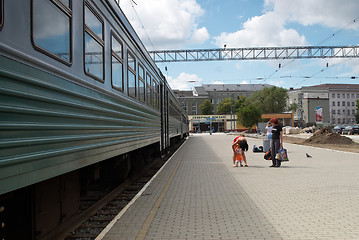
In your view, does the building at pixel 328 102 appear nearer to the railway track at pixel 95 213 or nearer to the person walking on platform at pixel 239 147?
the person walking on platform at pixel 239 147

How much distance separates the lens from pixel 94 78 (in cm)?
473

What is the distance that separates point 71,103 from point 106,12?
2.15 meters

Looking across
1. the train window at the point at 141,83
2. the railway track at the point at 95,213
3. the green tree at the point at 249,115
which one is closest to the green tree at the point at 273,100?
the green tree at the point at 249,115

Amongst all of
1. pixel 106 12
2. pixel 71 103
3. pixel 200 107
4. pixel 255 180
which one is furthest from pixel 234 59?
pixel 200 107

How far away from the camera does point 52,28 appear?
3.43 m

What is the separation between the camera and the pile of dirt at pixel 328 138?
23.2m

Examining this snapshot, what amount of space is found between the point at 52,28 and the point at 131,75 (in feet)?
12.6

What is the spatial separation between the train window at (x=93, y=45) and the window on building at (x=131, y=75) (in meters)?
1.79

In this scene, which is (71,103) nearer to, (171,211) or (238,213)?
(171,211)

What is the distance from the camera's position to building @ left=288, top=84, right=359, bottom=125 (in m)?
94.9

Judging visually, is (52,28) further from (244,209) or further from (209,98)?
(209,98)

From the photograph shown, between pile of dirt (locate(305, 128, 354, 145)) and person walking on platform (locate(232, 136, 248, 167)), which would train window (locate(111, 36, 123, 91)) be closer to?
person walking on platform (locate(232, 136, 248, 167))

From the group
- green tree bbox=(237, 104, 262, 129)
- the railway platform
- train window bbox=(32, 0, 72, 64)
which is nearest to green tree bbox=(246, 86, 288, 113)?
green tree bbox=(237, 104, 262, 129)

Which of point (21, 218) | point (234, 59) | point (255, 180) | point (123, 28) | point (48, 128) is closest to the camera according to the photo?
point (48, 128)
